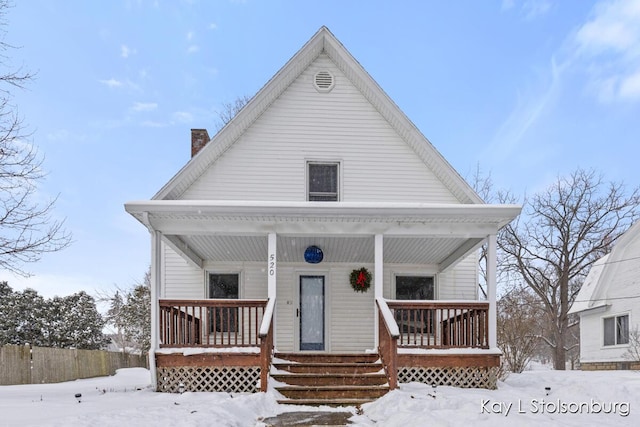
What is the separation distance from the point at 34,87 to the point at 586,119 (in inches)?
1075

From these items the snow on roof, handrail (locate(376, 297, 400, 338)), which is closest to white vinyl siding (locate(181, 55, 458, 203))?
handrail (locate(376, 297, 400, 338))

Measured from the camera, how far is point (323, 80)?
42.4 ft

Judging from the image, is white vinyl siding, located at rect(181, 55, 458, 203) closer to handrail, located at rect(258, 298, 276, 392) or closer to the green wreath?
the green wreath

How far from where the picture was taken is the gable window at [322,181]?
499 inches

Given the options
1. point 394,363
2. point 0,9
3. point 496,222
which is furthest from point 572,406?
point 0,9

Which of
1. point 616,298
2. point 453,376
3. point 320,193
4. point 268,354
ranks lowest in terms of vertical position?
point 453,376

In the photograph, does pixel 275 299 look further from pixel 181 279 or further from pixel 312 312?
pixel 181 279

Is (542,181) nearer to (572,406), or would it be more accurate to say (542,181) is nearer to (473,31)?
(473,31)

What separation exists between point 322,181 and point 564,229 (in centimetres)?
1863

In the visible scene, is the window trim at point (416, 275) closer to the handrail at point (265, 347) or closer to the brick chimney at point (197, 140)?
the handrail at point (265, 347)

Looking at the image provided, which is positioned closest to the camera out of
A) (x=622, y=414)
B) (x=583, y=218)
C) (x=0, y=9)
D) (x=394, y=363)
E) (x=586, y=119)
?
(x=622, y=414)

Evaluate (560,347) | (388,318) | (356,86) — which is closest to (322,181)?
(356,86)

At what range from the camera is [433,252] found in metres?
11.9

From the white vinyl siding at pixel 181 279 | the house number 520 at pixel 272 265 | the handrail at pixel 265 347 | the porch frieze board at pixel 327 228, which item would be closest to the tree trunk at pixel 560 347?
the porch frieze board at pixel 327 228
